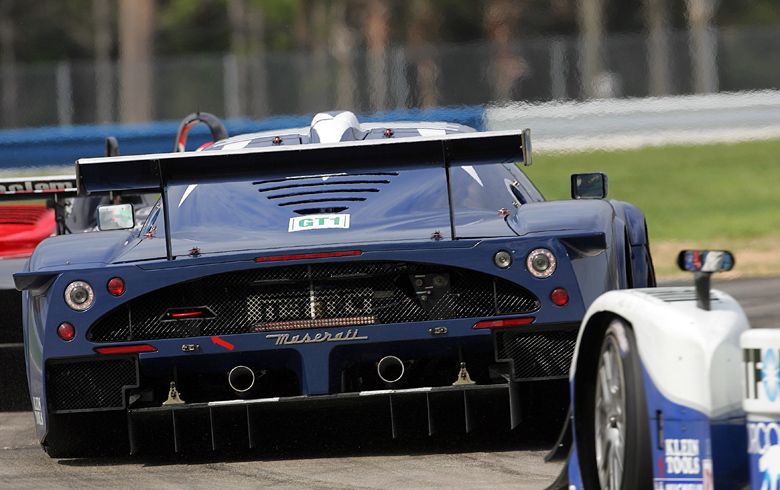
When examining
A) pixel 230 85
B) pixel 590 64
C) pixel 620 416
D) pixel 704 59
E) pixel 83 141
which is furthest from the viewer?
pixel 704 59

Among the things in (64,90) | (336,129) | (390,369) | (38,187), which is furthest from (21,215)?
(64,90)

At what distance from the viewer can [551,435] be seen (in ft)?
23.2

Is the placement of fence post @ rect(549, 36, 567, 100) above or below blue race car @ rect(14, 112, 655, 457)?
above

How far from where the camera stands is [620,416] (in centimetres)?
478

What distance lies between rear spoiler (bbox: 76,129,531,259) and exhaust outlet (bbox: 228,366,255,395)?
0.49 meters

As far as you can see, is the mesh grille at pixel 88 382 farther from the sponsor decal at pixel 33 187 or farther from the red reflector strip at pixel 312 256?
the sponsor decal at pixel 33 187

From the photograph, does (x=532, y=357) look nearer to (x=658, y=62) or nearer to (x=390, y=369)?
(x=390, y=369)

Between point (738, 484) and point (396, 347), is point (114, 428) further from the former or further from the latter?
point (738, 484)

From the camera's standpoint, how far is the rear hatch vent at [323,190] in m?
7.20

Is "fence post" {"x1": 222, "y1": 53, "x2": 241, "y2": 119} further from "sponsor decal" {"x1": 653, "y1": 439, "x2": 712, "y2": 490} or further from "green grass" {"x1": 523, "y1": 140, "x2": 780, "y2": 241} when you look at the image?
"sponsor decal" {"x1": 653, "y1": 439, "x2": 712, "y2": 490}

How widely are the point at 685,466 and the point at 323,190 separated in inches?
128

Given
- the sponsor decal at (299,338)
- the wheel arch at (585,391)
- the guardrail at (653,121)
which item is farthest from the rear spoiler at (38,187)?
the guardrail at (653,121)

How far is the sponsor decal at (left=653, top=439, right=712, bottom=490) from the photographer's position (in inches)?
170

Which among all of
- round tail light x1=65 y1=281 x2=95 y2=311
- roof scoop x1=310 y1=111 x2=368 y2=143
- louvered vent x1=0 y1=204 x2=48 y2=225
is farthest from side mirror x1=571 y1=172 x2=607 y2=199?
louvered vent x1=0 y1=204 x2=48 y2=225
